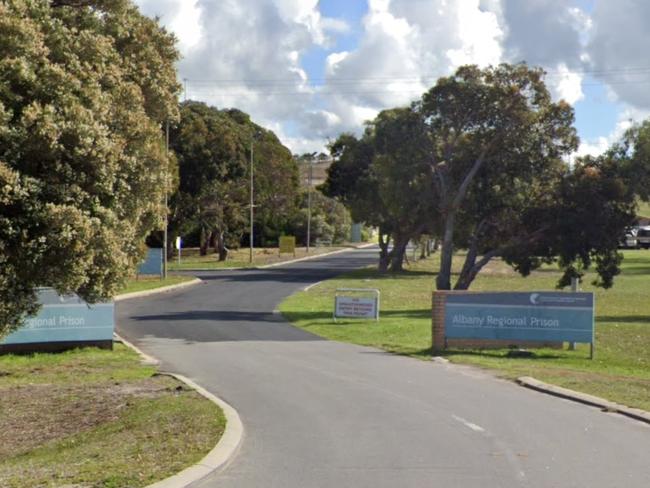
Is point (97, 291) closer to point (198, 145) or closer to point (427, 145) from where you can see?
point (427, 145)

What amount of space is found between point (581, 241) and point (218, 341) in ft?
48.4

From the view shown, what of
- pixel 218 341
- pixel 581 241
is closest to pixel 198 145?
pixel 581 241

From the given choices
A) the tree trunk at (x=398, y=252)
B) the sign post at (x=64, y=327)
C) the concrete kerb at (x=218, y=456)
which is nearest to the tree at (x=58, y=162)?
the concrete kerb at (x=218, y=456)

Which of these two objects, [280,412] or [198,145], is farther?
[198,145]

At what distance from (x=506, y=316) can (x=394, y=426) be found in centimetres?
1065

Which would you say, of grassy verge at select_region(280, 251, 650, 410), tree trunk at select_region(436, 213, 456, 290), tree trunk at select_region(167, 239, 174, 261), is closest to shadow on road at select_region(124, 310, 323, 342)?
grassy verge at select_region(280, 251, 650, 410)

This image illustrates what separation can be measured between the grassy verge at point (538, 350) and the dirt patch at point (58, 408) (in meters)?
6.40

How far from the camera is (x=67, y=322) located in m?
19.4

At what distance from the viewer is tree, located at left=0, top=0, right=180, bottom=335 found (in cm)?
990

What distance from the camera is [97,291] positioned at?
12.2 m

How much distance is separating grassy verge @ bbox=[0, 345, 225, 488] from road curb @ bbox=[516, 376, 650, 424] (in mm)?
4969

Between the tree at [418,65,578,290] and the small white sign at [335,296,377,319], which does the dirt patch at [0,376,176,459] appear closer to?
the small white sign at [335,296,377,319]

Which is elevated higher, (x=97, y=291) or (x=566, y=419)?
(x=97, y=291)

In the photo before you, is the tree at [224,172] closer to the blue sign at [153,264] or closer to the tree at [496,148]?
the blue sign at [153,264]
